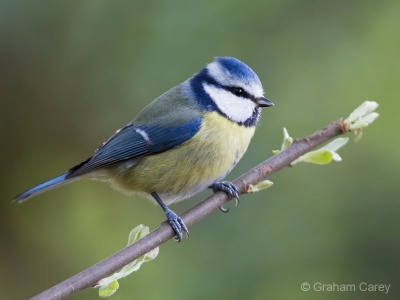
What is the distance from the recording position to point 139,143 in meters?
2.57

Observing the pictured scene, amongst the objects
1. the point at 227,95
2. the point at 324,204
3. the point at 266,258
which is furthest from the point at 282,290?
the point at 227,95

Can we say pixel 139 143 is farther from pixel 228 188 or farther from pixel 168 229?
pixel 168 229

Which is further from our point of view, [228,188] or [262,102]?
[262,102]

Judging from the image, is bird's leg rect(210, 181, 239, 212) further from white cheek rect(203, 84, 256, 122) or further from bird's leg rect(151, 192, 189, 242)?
white cheek rect(203, 84, 256, 122)

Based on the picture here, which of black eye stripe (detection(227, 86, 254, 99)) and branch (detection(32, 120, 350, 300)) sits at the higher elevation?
black eye stripe (detection(227, 86, 254, 99))

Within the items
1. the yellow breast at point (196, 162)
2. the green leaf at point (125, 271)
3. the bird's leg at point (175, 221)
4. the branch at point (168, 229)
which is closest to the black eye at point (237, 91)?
the yellow breast at point (196, 162)

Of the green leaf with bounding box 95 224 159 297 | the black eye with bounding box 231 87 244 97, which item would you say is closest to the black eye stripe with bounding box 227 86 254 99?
the black eye with bounding box 231 87 244 97

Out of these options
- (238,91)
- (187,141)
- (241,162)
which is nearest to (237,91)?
(238,91)

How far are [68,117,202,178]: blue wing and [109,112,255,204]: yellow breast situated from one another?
3 centimetres

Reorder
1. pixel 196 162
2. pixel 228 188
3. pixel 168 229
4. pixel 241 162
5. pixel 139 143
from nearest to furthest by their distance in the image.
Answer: pixel 168 229
pixel 228 188
pixel 196 162
pixel 139 143
pixel 241 162

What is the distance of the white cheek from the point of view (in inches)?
97.6

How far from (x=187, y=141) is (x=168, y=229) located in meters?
0.86

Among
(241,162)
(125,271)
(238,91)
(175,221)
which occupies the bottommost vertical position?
(241,162)

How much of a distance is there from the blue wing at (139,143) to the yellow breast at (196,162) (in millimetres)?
28
